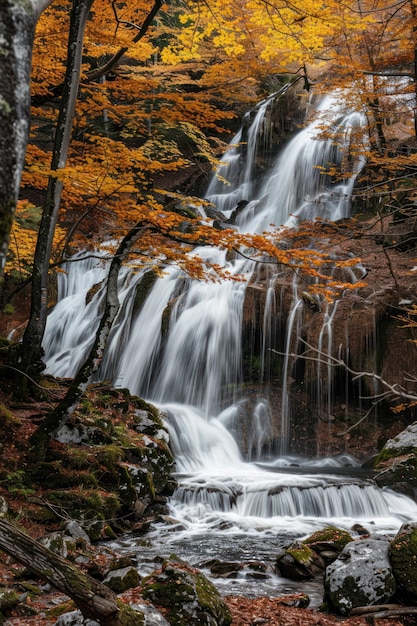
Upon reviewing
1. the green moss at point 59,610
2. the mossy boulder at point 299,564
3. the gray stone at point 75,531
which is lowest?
the mossy boulder at point 299,564

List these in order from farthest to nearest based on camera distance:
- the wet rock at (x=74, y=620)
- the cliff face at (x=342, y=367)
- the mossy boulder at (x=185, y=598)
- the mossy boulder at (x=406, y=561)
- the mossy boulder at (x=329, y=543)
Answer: the cliff face at (x=342, y=367), the mossy boulder at (x=329, y=543), the mossy boulder at (x=406, y=561), the mossy boulder at (x=185, y=598), the wet rock at (x=74, y=620)

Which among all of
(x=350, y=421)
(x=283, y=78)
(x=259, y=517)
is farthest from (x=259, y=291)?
(x=283, y=78)

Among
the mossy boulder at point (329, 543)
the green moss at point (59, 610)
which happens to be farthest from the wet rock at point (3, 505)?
the mossy boulder at point (329, 543)

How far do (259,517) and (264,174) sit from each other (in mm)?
15822

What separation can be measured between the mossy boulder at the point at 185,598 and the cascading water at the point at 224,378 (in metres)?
1.48

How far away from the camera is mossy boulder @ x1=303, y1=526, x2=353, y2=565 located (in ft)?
19.5

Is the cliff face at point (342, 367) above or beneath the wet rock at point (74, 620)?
above

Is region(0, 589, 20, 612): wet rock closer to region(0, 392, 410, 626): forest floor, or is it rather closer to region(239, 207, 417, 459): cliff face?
region(0, 392, 410, 626): forest floor

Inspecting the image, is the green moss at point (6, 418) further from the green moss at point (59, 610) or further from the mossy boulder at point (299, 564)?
the mossy boulder at point (299, 564)

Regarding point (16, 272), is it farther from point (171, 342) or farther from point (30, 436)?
point (30, 436)

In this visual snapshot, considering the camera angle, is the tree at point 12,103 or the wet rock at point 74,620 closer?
the tree at point 12,103

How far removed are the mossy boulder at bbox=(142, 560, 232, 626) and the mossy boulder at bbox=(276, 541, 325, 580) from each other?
5.54ft

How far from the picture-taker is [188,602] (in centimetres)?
390

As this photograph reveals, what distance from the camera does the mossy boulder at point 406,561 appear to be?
450 centimetres
